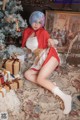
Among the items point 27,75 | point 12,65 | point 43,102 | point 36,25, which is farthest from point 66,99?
point 36,25

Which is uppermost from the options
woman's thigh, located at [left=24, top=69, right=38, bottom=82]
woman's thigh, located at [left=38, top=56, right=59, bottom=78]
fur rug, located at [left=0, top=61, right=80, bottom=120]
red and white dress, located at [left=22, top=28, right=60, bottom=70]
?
red and white dress, located at [left=22, top=28, right=60, bottom=70]

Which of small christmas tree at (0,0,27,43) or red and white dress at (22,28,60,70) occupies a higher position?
Result: small christmas tree at (0,0,27,43)

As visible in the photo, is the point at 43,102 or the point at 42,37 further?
the point at 42,37

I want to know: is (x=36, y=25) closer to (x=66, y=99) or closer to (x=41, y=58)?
(x=41, y=58)

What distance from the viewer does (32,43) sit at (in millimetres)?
1925

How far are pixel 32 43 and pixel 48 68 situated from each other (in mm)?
304

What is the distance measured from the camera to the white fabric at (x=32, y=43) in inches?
75.3

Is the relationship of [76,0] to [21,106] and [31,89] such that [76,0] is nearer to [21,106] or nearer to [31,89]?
[31,89]

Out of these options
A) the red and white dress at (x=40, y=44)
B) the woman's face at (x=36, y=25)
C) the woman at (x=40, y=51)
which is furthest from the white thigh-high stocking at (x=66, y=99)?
the woman's face at (x=36, y=25)

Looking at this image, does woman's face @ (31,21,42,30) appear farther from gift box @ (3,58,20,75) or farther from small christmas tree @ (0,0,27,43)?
gift box @ (3,58,20,75)

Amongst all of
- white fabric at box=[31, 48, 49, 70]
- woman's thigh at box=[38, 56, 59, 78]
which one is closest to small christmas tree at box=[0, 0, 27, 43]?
white fabric at box=[31, 48, 49, 70]

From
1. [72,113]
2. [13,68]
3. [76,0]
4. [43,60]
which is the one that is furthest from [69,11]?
[72,113]

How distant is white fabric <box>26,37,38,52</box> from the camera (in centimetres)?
191

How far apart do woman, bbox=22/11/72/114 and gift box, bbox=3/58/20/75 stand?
98mm
